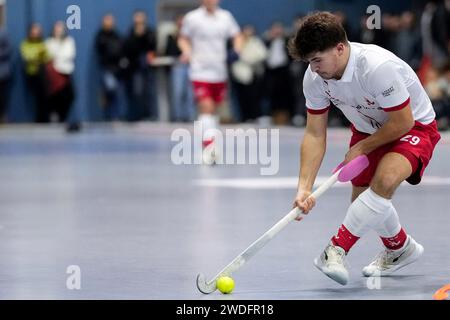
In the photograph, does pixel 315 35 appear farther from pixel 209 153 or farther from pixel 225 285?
pixel 209 153

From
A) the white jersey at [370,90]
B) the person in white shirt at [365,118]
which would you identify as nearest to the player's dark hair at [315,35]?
the person in white shirt at [365,118]

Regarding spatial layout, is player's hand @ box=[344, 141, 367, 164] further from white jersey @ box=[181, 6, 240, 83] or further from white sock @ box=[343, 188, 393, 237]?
white jersey @ box=[181, 6, 240, 83]

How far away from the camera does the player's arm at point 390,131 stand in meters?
6.75

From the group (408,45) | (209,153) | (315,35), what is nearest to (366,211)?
(315,35)

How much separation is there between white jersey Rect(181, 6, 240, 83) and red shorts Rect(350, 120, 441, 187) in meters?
9.00

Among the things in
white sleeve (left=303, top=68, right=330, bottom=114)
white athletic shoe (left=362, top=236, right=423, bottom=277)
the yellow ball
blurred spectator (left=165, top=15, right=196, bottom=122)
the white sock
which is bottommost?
blurred spectator (left=165, top=15, right=196, bottom=122)

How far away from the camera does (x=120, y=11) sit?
1075 inches

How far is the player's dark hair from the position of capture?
21.4 ft

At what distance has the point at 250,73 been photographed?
24.9 meters

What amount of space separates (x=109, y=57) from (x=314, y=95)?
19.1 metres

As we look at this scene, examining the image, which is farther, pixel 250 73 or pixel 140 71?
pixel 140 71

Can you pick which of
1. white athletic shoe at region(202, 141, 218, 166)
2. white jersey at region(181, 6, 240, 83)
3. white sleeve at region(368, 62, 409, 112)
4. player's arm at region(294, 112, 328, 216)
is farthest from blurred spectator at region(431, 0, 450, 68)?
white sleeve at region(368, 62, 409, 112)

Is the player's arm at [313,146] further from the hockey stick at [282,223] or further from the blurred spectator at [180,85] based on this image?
the blurred spectator at [180,85]
